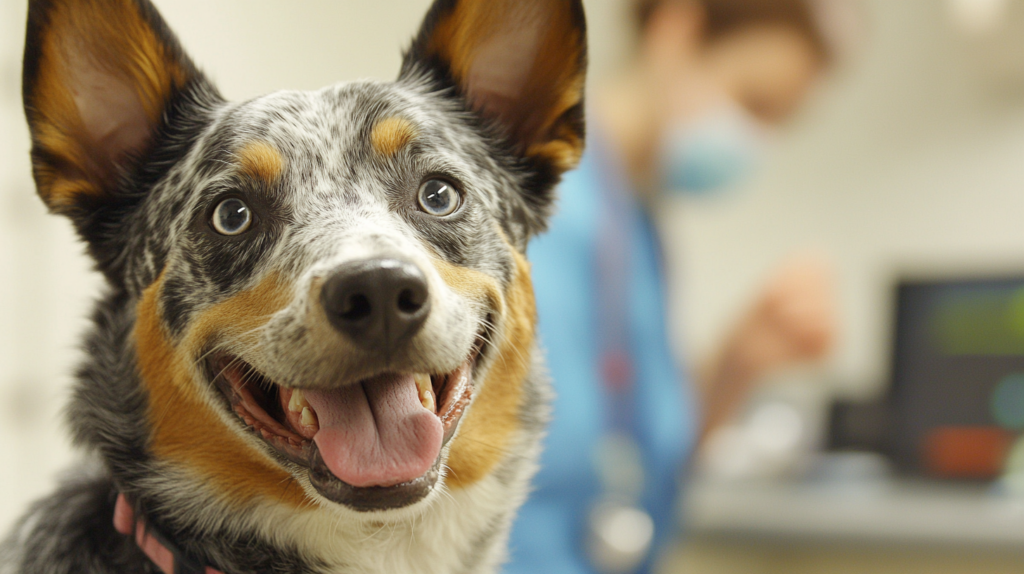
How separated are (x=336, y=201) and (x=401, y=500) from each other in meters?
0.22

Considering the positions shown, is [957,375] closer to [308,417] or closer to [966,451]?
[966,451]

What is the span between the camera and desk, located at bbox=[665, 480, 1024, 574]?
141 inches

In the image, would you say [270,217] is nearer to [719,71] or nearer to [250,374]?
[250,374]

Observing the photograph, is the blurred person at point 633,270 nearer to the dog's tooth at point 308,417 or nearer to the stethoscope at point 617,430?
the stethoscope at point 617,430

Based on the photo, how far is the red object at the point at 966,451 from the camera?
13.1 ft

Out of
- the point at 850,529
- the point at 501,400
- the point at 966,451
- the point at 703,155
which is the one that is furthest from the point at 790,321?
the point at 501,400

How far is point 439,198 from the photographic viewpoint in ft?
2.23

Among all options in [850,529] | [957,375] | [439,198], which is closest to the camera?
[439,198]

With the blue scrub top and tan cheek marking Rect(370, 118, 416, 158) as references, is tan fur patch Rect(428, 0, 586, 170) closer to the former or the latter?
tan cheek marking Rect(370, 118, 416, 158)

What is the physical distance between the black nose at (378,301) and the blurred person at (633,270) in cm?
43

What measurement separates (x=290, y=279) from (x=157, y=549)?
10.6 inches

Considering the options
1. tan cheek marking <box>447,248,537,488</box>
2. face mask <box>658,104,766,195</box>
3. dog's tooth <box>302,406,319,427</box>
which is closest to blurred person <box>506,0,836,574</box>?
face mask <box>658,104,766,195</box>

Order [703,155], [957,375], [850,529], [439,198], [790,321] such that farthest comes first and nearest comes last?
[957,375]
[850,529]
[790,321]
[703,155]
[439,198]

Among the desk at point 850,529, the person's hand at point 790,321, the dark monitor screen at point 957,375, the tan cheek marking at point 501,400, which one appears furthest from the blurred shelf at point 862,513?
the tan cheek marking at point 501,400
